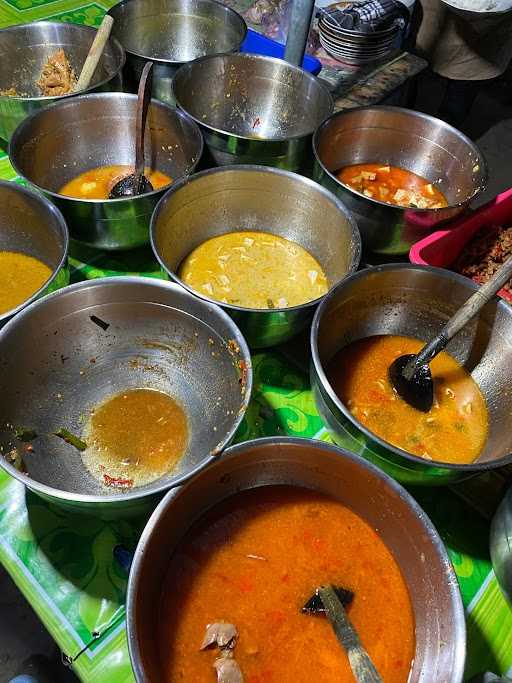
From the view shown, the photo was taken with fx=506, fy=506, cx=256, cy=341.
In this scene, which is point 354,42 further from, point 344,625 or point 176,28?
point 344,625

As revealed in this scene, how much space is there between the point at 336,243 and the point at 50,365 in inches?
44.2

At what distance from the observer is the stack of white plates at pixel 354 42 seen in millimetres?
2920

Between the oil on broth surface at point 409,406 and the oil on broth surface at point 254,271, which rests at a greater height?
the oil on broth surface at point 254,271

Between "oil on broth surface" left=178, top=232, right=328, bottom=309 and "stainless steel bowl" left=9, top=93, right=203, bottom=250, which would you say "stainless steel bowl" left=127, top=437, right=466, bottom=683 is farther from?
"stainless steel bowl" left=9, top=93, right=203, bottom=250

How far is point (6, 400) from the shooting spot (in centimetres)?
147

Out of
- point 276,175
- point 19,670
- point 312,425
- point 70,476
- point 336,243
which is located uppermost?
point 276,175

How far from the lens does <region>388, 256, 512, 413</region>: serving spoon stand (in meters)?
1.57

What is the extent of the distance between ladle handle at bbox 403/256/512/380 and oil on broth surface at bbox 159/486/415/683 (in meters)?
0.58

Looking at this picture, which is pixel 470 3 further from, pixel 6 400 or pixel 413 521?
pixel 6 400

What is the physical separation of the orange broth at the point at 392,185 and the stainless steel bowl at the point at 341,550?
1.53 metres

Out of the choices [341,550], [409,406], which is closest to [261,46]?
[409,406]

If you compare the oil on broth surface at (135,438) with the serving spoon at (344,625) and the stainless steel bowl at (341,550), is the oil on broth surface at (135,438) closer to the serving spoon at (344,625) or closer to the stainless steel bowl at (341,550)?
the stainless steel bowl at (341,550)

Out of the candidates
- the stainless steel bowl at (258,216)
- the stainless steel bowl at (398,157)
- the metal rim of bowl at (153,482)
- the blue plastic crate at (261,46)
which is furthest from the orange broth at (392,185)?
the metal rim of bowl at (153,482)

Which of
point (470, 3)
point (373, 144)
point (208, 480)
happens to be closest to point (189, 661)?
point (208, 480)
